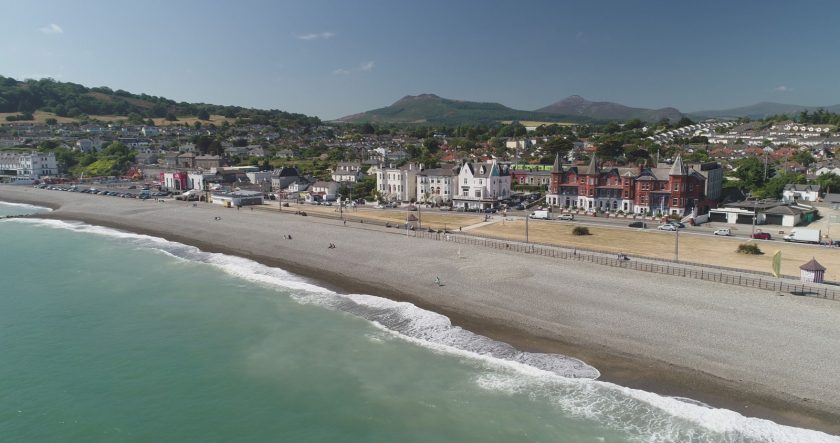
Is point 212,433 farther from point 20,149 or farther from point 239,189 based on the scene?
point 20,149

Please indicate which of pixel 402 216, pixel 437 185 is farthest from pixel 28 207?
pixel 437 185

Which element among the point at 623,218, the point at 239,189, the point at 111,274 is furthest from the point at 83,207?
the point at 623,218

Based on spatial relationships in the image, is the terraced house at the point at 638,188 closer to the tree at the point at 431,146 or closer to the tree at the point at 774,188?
the tree at the point at 774,188

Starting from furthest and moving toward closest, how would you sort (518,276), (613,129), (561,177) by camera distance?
1. (613,129)
2. (561,177)
3. (518,276)

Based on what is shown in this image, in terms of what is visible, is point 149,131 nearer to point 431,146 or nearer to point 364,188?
point 431,146

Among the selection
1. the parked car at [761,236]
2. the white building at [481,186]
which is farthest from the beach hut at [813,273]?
the white building at [481,186]

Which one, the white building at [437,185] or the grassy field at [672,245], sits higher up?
the white building at [437,185]

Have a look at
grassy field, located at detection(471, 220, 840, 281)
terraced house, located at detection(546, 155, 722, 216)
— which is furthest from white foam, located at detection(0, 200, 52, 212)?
terraced house, located at detection(546, 155, 722, 216)

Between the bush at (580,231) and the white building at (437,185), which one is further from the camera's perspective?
the white building at (437,185)
